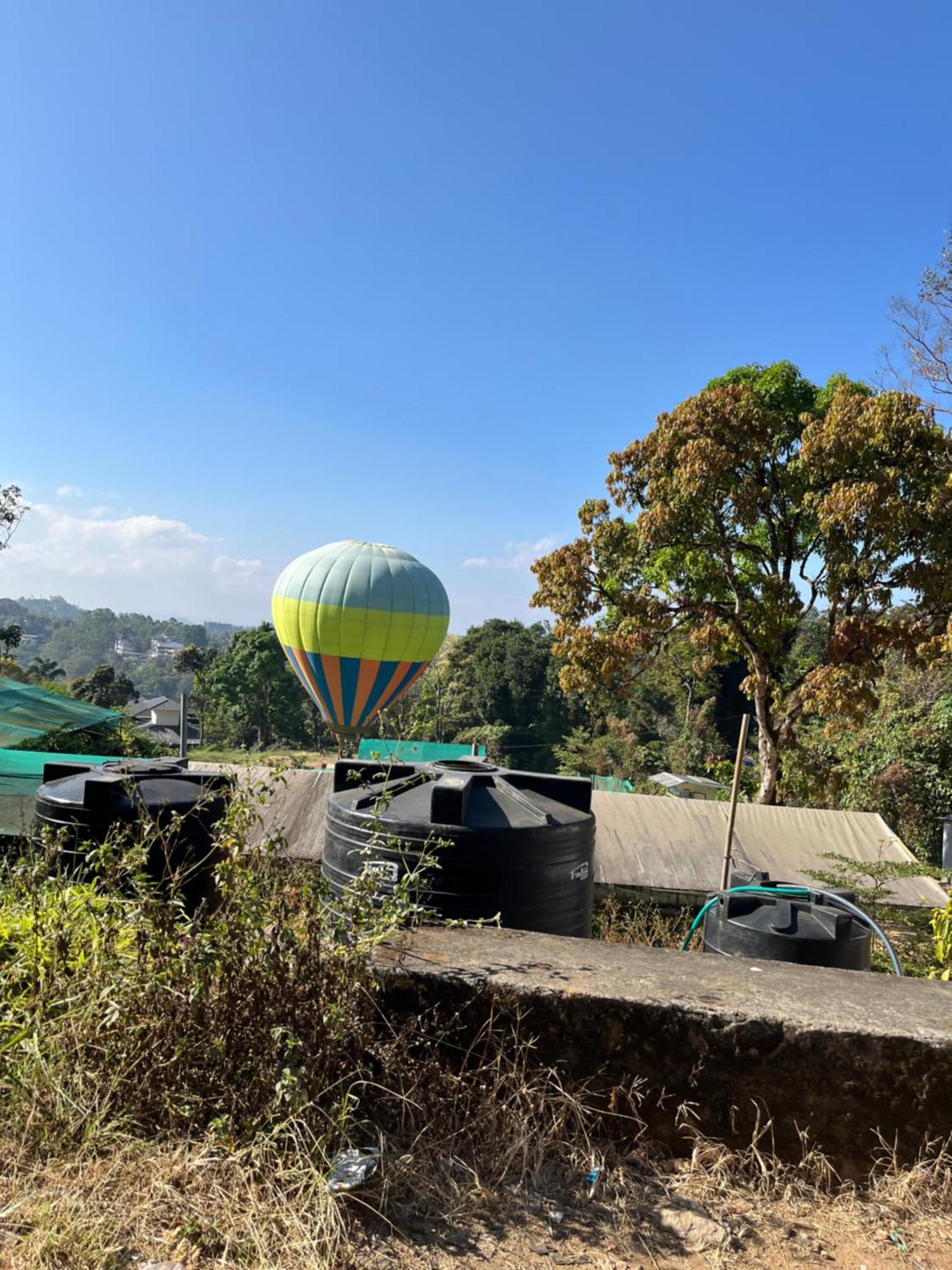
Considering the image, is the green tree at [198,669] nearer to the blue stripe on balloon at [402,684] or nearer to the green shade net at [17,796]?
the blue stripe on balloon at [402,684]

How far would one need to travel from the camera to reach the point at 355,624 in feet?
74.2

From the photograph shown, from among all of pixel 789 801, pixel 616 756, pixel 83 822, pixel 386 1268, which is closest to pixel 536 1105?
pixel 386 1268

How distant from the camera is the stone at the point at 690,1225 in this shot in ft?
6.49

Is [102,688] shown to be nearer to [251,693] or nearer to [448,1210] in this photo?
[251,693]

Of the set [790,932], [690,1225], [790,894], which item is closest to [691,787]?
[790,894]

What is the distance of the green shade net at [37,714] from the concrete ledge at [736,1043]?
40.7ft

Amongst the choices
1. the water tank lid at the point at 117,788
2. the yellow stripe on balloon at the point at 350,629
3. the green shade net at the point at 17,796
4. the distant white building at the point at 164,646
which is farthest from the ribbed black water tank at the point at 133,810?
the distant white building at the point at 164,646

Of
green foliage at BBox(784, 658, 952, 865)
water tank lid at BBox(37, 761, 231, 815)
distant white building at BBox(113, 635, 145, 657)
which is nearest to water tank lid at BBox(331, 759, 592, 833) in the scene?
water tank lid at BBox(37, 761, 231, 815)

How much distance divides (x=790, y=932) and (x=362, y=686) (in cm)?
2040

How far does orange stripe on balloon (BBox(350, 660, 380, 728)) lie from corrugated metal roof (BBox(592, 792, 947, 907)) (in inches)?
545

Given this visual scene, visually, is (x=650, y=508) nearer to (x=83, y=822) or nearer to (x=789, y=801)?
(x=789, y=801)

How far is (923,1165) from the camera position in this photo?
85.4 inches

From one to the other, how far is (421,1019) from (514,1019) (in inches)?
10.7

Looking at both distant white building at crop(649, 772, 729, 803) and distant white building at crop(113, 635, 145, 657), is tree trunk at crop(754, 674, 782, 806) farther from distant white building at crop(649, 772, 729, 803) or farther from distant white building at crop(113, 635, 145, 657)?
distant white building at crop(113, 635, 145, 657)
